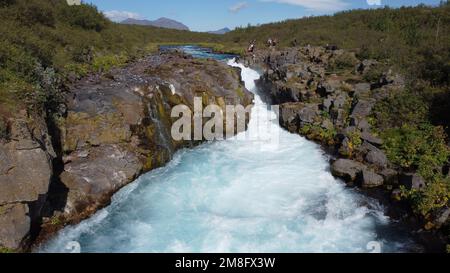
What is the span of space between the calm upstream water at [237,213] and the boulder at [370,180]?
81 centimetres

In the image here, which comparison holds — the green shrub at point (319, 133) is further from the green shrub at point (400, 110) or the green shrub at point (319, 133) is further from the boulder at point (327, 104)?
the green shrub at point (400, 110)

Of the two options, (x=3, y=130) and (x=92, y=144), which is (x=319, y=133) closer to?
(x=92, y=144)

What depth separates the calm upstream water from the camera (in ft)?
37.0

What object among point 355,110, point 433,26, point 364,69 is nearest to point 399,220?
point 355,110

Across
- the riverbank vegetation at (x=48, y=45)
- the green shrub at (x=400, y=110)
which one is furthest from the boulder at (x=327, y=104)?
the riverbank vegetation at (x=48, y=45)

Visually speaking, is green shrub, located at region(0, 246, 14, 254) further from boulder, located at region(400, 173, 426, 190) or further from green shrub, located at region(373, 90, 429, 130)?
green shrub, located at region(373, 90, 429, 130)

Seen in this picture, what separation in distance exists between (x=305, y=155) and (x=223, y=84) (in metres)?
7.66

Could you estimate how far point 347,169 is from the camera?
16.0 metres

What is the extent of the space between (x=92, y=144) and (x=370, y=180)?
11478 mm

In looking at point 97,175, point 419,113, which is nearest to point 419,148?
point 419,113

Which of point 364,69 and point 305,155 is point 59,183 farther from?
point 364,69

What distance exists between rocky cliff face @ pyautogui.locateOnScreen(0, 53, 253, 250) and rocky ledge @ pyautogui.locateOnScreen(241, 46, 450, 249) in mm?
4393

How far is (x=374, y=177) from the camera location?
15211mm

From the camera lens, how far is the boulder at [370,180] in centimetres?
1515
